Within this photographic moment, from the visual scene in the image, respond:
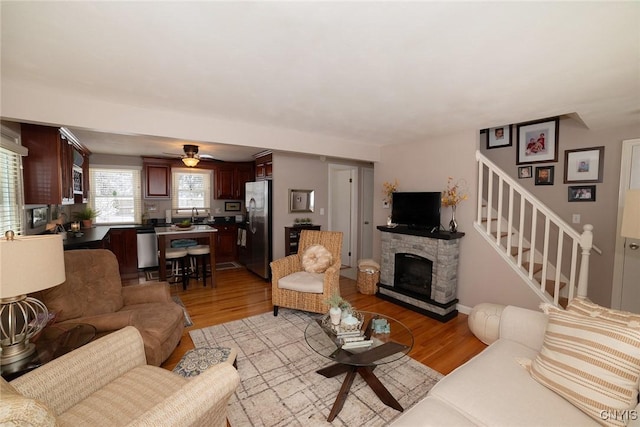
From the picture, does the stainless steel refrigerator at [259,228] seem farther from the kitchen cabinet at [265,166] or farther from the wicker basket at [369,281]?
the wicker basket at [369,281]

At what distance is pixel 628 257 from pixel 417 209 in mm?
2242

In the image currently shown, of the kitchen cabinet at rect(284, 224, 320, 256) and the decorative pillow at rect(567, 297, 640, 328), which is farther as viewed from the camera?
the kitchen cabinet at rect(284, 224, 320, 256)

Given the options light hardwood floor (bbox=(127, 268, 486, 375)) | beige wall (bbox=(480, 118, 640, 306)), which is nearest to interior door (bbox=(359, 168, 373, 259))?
light hardwood floor (bbox=(127, 268, 486, 375))

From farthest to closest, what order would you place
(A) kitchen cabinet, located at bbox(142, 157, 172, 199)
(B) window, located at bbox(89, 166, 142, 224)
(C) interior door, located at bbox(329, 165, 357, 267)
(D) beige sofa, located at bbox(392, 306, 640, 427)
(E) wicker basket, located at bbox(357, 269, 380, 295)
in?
(C) interior door, located at bbox(329, 165, 357, 267)
(A) kitchen cabinet, located at bbox(142, 157, 172, 199)
(B) window, located at bbox(89, 166, 142, 224)
(E) wicker basket, located at bbox(357, 269, 380, 295)
(D) beige sofa, located at bbox(392, 306, 640, 427)

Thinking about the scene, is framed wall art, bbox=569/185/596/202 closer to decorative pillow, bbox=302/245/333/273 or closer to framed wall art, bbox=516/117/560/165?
framed wall art, bbox=516/117/560/165

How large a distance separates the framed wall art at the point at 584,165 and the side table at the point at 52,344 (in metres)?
5.06

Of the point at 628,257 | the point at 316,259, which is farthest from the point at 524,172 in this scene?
the point at 316,259

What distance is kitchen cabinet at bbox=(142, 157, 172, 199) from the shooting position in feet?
18.5

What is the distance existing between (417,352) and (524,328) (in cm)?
102

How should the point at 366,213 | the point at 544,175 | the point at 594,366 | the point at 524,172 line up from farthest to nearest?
the point at 366,213, the point at 524,172, the point at 544,175, the point at 594,366

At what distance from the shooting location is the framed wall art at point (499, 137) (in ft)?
13.1

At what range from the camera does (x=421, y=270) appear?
3.75 m

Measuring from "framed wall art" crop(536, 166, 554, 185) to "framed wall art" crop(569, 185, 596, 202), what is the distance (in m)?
0.25

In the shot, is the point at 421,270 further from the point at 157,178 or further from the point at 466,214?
the point at 157,178
